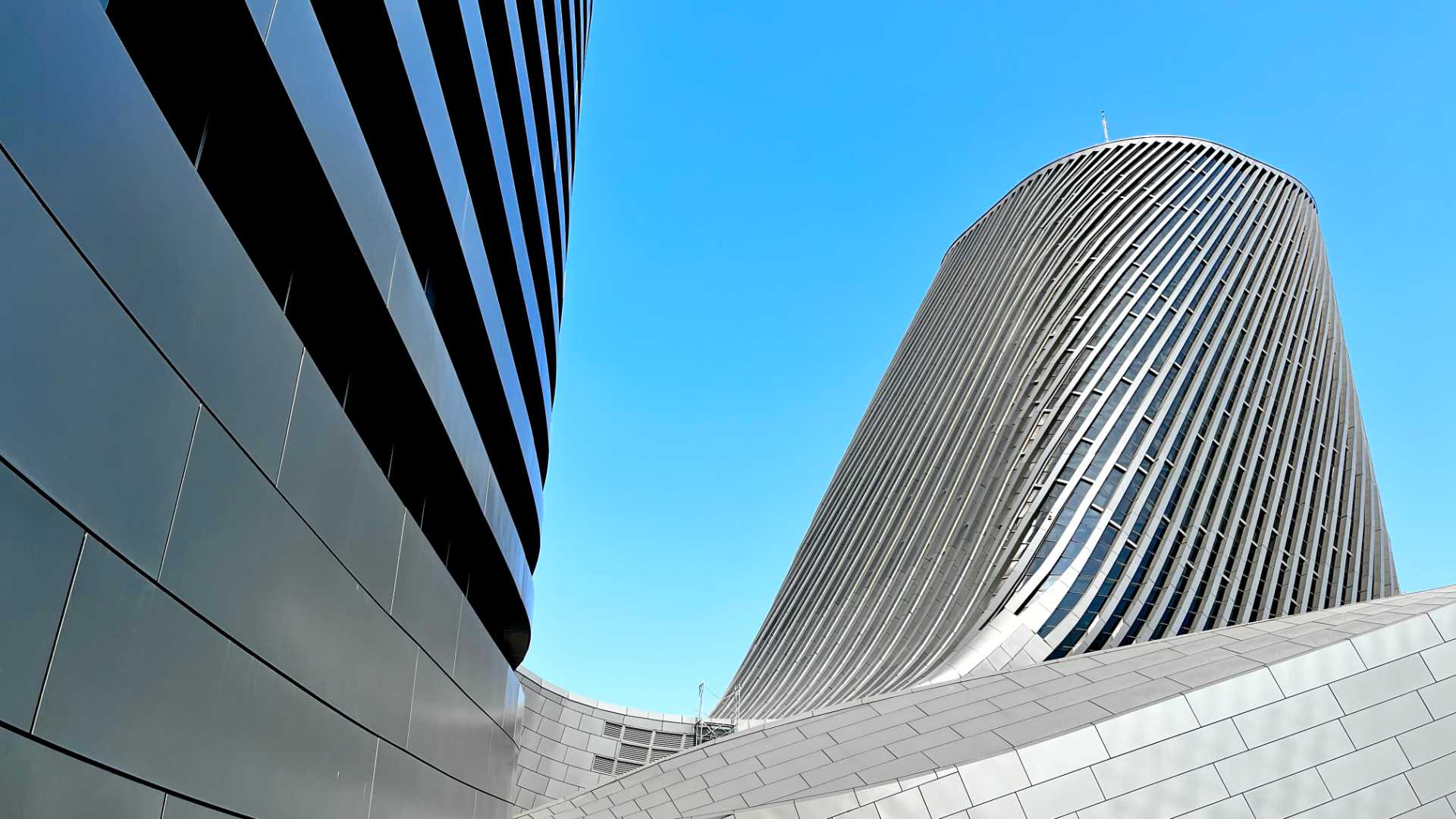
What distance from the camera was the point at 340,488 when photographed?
8180mm

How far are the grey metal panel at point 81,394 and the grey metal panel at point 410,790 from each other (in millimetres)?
4759

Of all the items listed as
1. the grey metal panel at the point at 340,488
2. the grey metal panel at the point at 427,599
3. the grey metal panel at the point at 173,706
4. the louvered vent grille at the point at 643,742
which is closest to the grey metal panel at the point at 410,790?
the grey metal panel at the point at 427,599

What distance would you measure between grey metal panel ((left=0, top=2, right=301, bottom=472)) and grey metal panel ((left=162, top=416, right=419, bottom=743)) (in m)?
0.38

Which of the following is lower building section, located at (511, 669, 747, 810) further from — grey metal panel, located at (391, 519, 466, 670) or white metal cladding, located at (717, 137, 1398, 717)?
grey metal panel, located at (391, 519, 466, 670)

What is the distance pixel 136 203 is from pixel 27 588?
2.20m

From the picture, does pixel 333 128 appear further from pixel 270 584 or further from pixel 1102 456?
pixel 1102 456

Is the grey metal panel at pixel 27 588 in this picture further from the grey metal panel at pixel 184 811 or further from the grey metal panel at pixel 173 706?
the grey metal panel at pixel 184 811

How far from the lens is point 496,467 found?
1645cm

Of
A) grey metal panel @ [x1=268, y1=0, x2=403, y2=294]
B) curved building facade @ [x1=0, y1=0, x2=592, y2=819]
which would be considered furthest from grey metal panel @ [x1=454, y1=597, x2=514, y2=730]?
grey metal panel @ [x1=268, y1=0, x2=403, y2=294]

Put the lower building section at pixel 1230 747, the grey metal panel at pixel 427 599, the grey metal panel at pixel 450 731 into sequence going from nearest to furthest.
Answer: the grey metal panel at pixel 427 599, the grey metal panel at pixel 450 731, the lower building section at pixel 1230 747

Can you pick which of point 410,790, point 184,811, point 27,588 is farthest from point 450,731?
point 27,588

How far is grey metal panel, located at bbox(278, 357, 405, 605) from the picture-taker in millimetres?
7352

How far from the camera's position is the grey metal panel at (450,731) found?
10578 millimetres

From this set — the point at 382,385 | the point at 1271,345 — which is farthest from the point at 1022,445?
the point at 382,385
